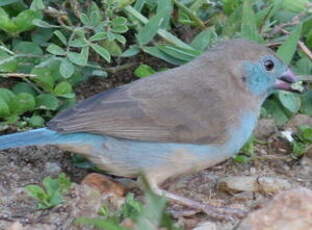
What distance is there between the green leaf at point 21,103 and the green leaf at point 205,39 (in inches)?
45.4

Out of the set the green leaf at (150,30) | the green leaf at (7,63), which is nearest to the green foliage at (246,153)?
the green leaf at (150,30)

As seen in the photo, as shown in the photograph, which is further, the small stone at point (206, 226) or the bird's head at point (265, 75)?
the bird's head at point (265, 75)

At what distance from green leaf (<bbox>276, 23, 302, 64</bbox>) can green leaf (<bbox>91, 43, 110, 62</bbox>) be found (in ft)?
3.70

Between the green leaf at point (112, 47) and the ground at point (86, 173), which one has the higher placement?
the green leaf at point (112, 47)

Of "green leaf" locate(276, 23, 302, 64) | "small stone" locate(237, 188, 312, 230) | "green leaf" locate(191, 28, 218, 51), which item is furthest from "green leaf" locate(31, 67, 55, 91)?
"small stone" locate(237, 188, 312, 230)

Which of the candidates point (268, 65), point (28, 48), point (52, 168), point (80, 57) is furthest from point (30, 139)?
point (268, 65)

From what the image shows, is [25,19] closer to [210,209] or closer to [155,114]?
[155,114]

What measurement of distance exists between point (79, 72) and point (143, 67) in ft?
1.35

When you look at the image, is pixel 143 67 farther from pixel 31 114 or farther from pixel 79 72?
pixel 31 114

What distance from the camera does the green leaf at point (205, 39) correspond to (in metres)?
6.05

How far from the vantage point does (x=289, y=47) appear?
6004 millimetres

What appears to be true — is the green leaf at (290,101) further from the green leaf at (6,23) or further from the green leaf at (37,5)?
the green leaf at (6,23)

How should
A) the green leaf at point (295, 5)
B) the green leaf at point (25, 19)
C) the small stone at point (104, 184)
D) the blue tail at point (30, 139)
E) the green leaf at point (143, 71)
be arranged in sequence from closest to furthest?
the blue tail at point (30, 139) < the small stone at point (104, 184) < the green leaf at point (25, 19) < the green leaf at point (143, 71) < the green leaf at point (295, 5)

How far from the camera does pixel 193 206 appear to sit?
202 inches
